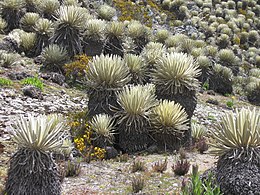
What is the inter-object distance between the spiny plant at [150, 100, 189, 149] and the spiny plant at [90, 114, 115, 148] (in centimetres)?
108

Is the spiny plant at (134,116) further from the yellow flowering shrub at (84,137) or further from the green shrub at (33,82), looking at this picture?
the green shrub at (33,82)

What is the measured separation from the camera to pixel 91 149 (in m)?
7.88

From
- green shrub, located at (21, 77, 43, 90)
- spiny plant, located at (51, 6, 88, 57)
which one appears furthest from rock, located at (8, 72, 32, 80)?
spiny plant, located at (51, 6, 88, 57)

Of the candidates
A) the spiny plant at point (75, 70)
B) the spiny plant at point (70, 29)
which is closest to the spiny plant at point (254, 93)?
the spiny plant at point (70, 29)

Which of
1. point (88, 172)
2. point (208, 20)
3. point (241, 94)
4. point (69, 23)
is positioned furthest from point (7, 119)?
point (208, 20)

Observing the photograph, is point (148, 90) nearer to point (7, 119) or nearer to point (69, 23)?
point (7, 119)

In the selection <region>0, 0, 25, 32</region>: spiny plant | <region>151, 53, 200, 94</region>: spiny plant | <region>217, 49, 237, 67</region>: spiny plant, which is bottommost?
<region>151, 53, 200, 94</region>: spiny plant

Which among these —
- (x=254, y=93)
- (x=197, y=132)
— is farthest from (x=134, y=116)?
(x=254, y=93)

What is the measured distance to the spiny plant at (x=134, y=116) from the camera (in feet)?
26.6

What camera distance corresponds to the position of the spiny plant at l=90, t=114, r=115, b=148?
812 cm

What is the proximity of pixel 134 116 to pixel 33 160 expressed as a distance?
3651mm

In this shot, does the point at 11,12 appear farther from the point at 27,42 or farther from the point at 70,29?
the point at 70,29

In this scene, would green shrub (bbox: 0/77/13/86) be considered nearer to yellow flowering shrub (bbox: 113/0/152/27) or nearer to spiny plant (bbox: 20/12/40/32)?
spiny plant (bbox: 20/12/40/32)

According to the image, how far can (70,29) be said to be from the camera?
514 inches
